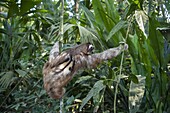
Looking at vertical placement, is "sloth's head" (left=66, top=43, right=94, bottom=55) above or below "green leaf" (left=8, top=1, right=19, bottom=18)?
below

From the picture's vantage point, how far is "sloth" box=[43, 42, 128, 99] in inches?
38.5

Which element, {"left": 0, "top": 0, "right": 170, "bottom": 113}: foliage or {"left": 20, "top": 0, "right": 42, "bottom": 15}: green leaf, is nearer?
{"left": 0, "top": 0, "right": 170, "bottom": 113}: foliage

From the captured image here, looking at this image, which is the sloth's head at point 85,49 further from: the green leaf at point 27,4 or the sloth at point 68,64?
the green leaf at point 27,4

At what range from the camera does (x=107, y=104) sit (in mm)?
1493

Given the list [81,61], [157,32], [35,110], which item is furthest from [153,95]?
[35,110]

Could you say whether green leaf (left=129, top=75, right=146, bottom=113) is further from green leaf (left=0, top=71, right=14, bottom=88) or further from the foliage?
green leaf (left=0, top=71, right=14, bottom=88)

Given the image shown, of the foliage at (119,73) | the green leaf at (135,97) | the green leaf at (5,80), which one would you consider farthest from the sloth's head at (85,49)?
the green leaf at (5,80)

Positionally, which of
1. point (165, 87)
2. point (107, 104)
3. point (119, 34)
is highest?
point (119, 34)

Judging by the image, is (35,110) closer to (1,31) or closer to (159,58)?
(159,58)

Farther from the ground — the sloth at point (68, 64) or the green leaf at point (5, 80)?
the sloth at point (68, 64)

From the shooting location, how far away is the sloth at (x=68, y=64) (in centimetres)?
98

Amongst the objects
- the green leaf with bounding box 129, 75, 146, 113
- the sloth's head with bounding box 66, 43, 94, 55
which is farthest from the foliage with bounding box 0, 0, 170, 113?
the sloth's head with bounding box 66, 43, 94, 55

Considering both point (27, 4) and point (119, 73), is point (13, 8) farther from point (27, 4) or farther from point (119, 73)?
Answer: point (119, 73)

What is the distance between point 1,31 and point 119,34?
997 mm
